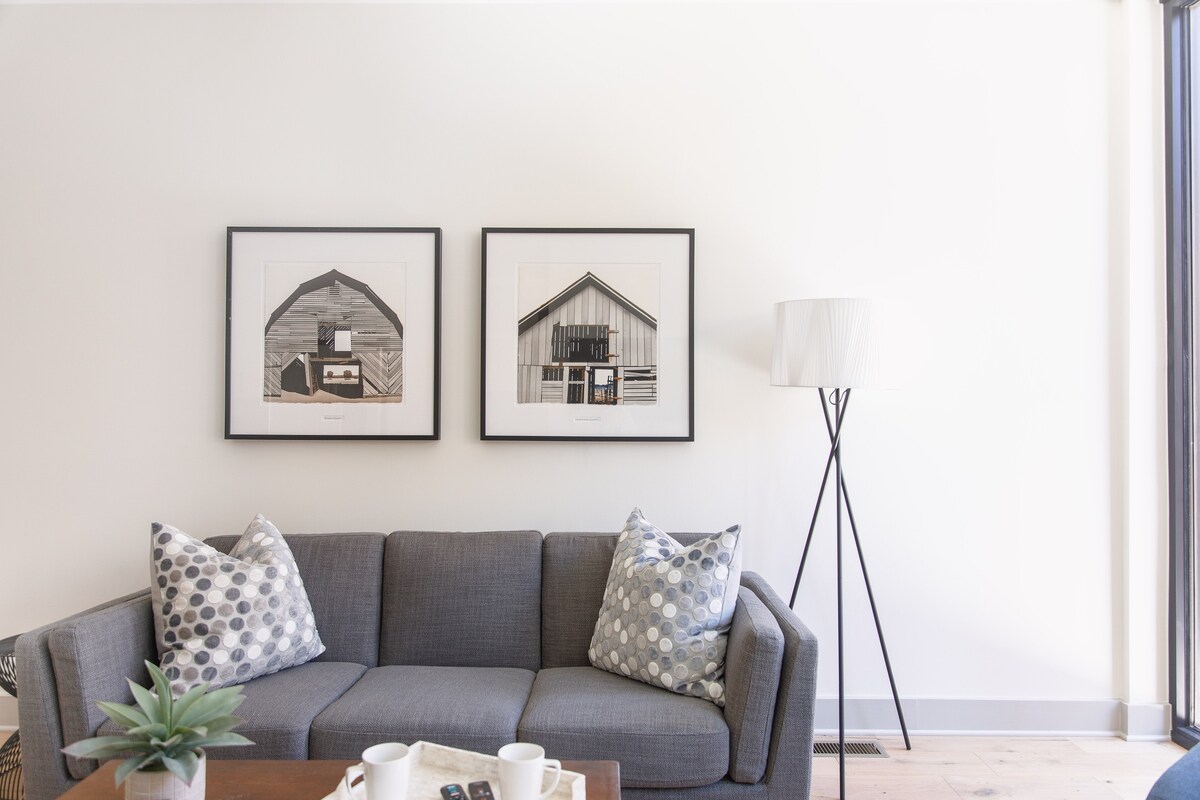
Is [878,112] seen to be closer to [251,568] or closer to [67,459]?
[251,568]

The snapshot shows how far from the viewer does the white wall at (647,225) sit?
10.1 feet

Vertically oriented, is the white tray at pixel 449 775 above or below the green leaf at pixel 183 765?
below

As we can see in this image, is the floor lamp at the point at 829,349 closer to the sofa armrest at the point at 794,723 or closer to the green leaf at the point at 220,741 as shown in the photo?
the sofa armrest at the point at 794,723

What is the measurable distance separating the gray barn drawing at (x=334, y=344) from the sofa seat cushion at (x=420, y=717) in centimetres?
119

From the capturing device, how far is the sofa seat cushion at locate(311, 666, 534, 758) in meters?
2.13

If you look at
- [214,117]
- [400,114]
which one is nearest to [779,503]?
[400,114]

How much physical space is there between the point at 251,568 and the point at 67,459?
1203 mm

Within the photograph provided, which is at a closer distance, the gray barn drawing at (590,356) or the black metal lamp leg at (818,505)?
the black metal lamp leg at (818,505)

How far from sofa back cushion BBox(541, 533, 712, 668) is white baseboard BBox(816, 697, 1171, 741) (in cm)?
105

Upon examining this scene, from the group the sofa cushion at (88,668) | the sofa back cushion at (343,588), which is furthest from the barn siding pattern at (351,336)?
the sofa cushion at (88,668)

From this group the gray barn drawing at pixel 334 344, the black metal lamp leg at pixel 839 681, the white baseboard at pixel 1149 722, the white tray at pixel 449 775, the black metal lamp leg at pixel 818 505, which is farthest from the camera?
the gray barn drawing at pixel 334 344

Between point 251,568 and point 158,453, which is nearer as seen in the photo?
point 251,568

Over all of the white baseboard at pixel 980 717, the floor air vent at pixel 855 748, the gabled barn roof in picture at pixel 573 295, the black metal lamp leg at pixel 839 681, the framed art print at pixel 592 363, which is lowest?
the floor air vent at pixel 855 748

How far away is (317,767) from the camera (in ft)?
5.65
